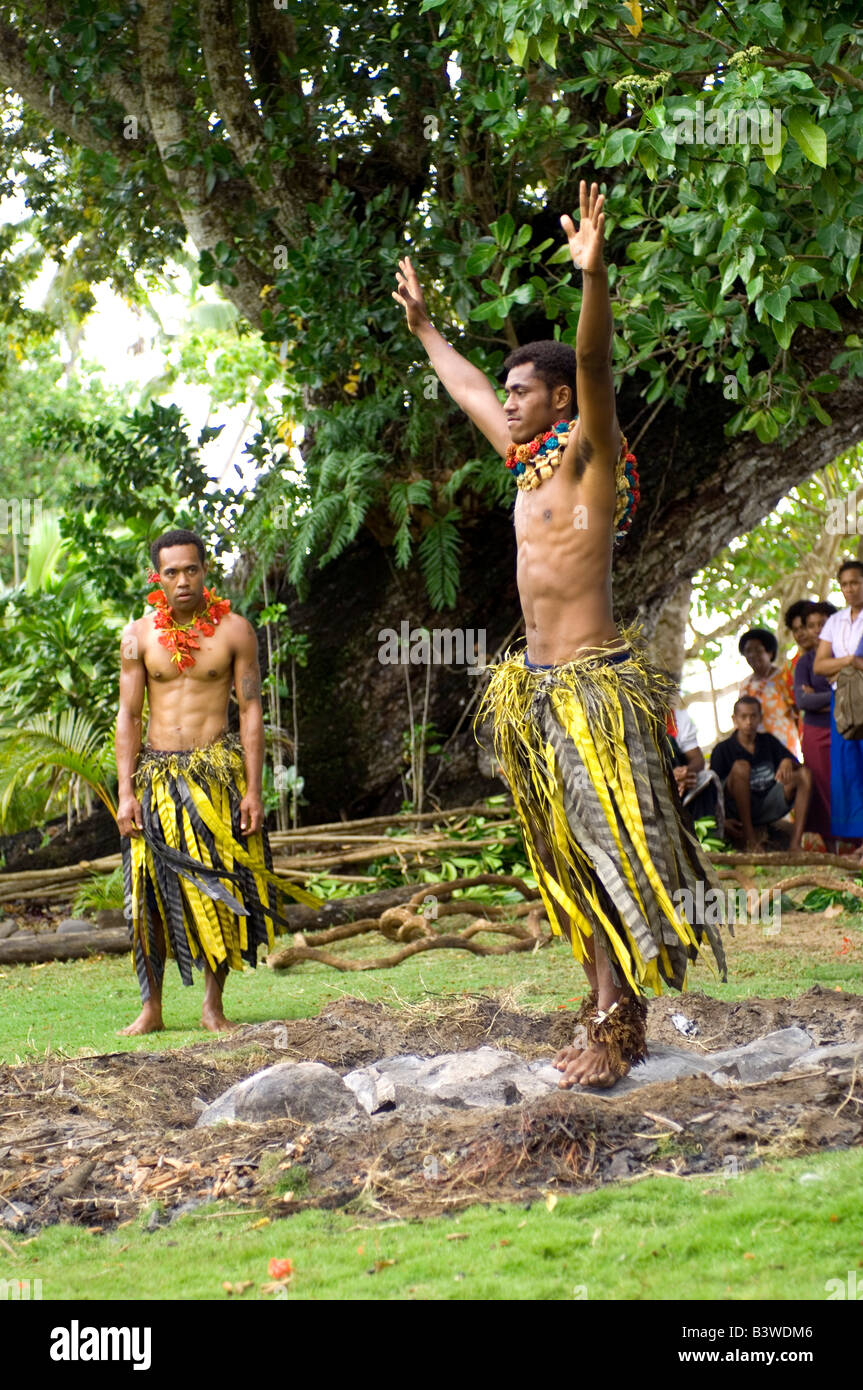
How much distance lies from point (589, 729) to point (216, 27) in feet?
16.9

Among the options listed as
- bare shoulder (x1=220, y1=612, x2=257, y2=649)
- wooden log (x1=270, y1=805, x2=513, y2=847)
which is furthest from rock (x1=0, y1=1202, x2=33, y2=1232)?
wooden log (x1=270, y1=805, x2=513, y2=847)

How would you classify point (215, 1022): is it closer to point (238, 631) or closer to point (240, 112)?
point (238, 631)

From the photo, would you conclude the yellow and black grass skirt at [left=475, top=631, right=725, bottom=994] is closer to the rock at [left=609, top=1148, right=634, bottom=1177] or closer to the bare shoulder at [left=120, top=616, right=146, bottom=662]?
the rock at [left=609, top=1148, right=634, bottom=1177]

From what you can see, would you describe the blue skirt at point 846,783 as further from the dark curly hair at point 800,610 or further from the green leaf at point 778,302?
the green leaf at point 778,302

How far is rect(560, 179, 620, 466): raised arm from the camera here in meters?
2.93

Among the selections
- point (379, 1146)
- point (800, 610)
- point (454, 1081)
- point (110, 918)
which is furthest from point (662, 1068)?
point (800, 610)

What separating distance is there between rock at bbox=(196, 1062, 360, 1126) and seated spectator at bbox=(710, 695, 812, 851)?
526cm

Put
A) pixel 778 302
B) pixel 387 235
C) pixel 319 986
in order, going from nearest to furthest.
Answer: pixel 778 302 < pixel 319 986 < pixel 387 235

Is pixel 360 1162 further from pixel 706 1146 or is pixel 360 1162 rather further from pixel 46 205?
pixel 46 205

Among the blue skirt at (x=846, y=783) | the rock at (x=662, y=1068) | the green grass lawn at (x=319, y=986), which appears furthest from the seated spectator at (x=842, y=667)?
the rock at (x=662, y=1068)

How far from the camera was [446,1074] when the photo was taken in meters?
3.28

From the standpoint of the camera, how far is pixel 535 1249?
87.0 inches

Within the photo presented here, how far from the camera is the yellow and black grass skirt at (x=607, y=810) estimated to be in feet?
10.3

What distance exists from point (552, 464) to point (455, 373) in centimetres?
56
